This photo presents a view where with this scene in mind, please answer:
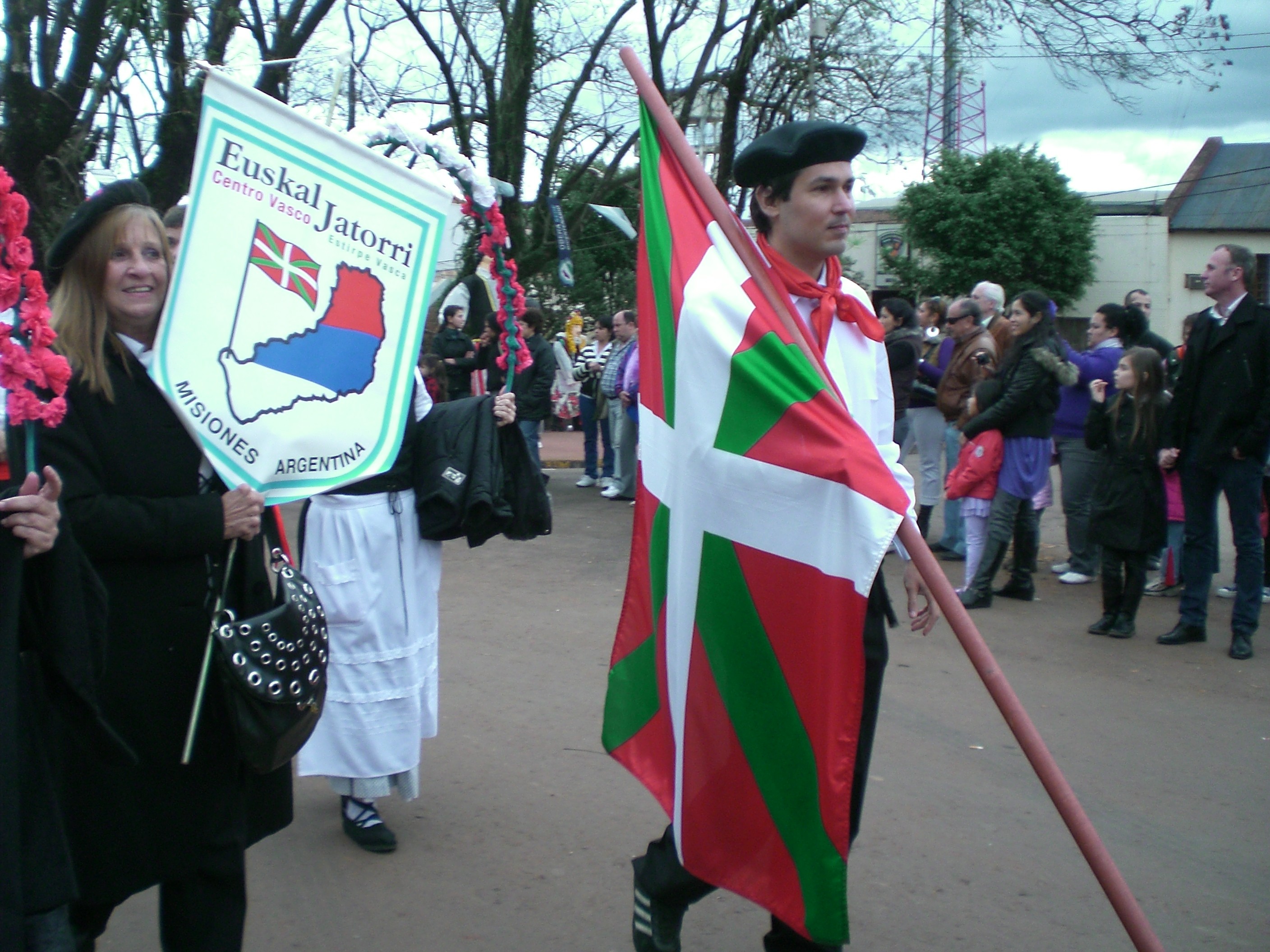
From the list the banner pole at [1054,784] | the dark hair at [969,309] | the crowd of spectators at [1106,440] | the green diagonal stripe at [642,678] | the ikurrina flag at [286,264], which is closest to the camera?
the banner pole at [1054,784]

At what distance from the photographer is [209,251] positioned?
8.09 feet

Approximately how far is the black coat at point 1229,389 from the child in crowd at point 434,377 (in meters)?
6.07

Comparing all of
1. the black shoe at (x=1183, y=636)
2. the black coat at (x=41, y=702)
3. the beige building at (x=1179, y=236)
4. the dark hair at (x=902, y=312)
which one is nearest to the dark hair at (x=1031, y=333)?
the dark hair at (x=902, y=312)

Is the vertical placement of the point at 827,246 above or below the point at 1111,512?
above

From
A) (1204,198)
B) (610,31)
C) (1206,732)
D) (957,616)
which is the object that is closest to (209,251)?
(957,616)

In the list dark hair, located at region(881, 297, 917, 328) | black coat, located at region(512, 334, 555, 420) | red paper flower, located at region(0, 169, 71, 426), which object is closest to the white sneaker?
dark hair, located at region(881, 297, 917, 328)

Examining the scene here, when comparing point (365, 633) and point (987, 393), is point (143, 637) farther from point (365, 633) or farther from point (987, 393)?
point (987, 393)

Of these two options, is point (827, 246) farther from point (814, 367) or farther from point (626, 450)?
point (626, 450)

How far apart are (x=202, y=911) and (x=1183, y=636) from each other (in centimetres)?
523

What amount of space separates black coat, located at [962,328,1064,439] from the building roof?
2854cm

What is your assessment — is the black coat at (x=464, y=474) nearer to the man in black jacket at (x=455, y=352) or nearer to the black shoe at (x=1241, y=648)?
the black shoe at (x=1241, y=648)

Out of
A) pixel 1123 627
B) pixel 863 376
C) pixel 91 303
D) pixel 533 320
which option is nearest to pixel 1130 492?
pixel 1123 627

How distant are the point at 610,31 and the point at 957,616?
17.4m

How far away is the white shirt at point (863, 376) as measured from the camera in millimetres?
2734
